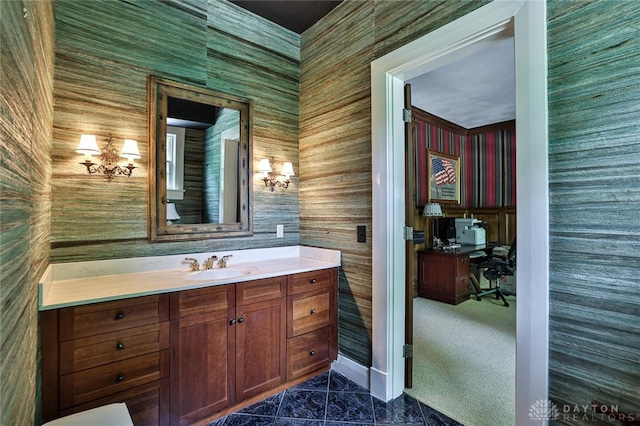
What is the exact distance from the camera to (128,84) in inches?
79.1

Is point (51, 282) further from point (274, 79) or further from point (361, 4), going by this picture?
point (361, 4)

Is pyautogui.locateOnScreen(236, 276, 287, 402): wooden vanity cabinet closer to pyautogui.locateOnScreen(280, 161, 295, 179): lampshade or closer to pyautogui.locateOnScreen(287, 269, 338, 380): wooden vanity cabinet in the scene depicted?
pyautogui.locateOnScreen(287, 269, 338, 380): wooden vanity cabinet

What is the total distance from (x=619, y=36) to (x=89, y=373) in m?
2.82

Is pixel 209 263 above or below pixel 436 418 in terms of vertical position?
above

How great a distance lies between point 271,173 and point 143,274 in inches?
50.6

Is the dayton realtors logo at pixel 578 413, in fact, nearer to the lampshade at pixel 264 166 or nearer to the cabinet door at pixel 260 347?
the cabinet door at pixel 260 347

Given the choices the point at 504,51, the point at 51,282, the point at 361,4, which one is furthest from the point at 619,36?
the point at 51,282

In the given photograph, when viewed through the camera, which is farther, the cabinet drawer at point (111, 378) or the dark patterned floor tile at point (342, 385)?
the dark patterned floor tile at point (342, 385)

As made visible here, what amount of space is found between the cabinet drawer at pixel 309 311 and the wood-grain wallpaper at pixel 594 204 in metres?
1.43

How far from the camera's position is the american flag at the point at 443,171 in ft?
15.9

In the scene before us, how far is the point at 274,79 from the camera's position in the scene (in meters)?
2.72

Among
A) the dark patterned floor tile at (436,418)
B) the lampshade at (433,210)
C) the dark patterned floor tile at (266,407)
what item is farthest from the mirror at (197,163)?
the lampshade at (433,210)

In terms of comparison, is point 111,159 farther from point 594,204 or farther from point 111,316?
point 594,204

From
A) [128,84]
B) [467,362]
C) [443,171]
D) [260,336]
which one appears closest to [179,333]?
[260,336]
